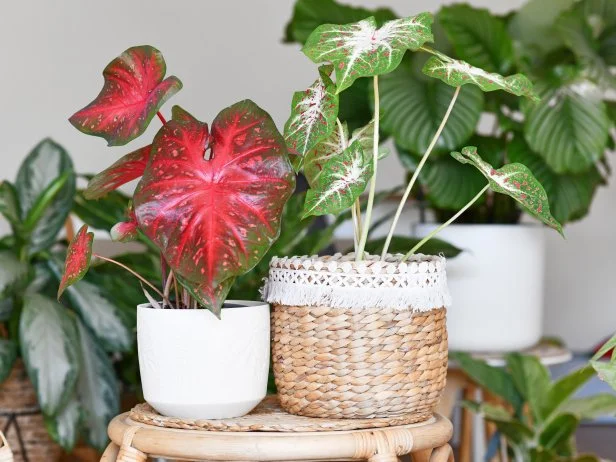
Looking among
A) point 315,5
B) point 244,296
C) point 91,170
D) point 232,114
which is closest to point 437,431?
point 232,114

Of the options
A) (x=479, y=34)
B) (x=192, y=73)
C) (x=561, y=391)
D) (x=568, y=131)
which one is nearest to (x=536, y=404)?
(x=561, y=391)

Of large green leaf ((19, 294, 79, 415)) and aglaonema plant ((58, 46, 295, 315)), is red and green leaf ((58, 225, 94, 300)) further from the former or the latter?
large green leaf ((19, 294, 79, 415))

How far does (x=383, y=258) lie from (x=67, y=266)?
348 mm

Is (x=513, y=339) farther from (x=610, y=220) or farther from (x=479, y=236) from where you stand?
(x=610, y=220)

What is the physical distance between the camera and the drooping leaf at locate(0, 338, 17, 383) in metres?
1.66

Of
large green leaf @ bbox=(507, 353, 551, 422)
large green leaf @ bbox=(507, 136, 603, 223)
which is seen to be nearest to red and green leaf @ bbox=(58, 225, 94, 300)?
large green leaf @ bbox=(507, 353, 551, 422)

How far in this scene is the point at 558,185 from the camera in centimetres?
201

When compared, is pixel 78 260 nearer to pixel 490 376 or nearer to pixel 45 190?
pixel 45 190

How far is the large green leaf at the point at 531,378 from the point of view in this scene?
184cm

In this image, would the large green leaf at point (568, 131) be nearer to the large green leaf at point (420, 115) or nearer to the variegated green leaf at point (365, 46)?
the large green leaf at point (420, 115)

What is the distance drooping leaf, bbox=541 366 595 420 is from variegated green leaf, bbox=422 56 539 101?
41.9 inches

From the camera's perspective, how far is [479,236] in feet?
6.47

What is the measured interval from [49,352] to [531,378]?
3.25ft

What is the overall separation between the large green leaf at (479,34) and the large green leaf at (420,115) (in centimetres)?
15
